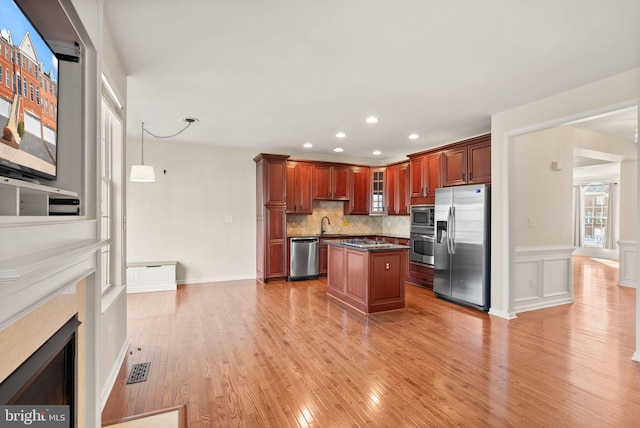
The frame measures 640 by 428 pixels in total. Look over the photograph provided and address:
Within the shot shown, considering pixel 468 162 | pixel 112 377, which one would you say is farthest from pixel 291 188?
pixel 112 377

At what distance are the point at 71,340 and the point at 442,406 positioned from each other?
90.7 inches

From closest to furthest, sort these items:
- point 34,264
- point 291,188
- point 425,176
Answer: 1. point 34,264
2. point 425,176
3. point 291,188

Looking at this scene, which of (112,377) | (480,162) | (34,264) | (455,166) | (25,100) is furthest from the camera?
(455,166)

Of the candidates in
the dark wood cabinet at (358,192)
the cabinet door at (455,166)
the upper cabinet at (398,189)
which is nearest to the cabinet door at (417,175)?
the upper cabinet at (398,189)

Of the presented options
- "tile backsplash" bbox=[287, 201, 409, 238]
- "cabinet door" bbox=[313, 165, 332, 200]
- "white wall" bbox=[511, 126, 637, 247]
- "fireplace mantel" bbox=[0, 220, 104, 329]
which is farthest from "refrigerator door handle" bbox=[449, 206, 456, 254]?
"fireplace mantel" bbox=[0, 220, 104, 329]

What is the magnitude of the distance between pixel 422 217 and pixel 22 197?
5.49m

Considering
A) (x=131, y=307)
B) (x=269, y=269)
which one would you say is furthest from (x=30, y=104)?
(x=269, y=269)

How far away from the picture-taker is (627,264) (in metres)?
6.10

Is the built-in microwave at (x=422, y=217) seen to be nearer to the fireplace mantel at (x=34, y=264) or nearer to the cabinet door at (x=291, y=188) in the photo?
the cabinet door at (x=291, y=188)

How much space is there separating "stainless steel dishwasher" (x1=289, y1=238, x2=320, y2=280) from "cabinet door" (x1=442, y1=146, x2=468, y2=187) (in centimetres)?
287

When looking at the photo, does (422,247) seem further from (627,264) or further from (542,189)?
(627,264)

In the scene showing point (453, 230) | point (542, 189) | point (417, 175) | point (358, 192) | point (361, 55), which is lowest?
point (453, 230)

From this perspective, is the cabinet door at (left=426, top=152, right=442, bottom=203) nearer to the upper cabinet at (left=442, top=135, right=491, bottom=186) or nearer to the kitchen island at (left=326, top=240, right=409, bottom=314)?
the upper cabinet at (left=442, top=135, right=491, bottom=186)

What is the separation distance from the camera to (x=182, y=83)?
3281 mm
